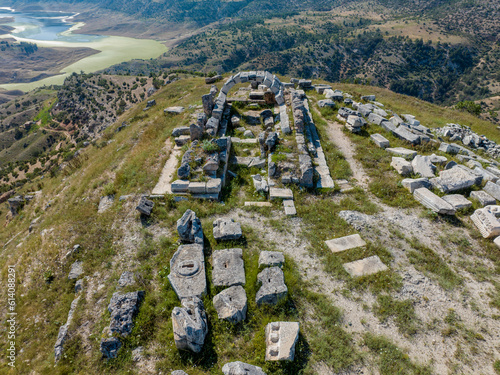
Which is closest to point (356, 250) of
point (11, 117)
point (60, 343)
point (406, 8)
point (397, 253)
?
point (397, 253)

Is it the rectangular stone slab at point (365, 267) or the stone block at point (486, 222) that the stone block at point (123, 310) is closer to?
the rectangular stone slab at point (365, 267)

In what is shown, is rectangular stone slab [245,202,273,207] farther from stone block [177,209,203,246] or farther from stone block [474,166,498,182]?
stone block [474,166,498,182]

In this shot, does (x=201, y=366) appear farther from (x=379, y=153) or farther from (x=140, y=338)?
(x=379, y=153)

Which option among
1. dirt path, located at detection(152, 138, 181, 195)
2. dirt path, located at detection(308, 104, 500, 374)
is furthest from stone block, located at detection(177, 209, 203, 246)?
dirt path, located at detection(308, 104, 500, 374)

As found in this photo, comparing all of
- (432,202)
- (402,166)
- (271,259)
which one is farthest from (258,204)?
(402,166)

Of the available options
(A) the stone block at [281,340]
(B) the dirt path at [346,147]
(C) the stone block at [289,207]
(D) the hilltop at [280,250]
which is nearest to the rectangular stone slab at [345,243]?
(D) the hilltop at [280,250]

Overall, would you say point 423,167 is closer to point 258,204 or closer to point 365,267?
point 365,267
